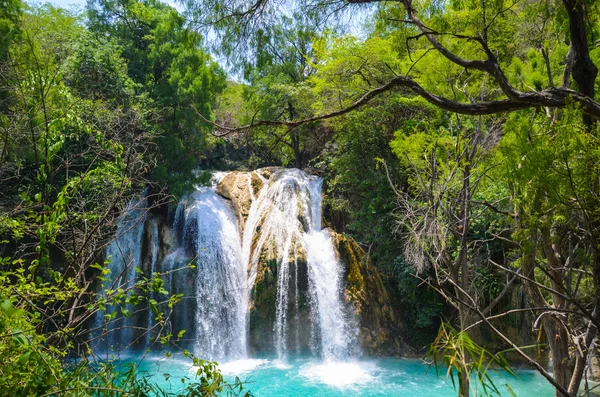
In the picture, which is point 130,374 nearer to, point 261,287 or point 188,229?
point 261,287

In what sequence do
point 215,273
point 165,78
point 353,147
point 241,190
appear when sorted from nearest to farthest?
point 215,273, point 353,147, point 165,78, point 241,190

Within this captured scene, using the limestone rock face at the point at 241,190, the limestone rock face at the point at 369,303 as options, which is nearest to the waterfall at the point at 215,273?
the limestone rock face at the point at 241,190

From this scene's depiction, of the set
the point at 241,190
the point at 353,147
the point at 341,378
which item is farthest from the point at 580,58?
the point at 241,190

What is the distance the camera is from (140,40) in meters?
15.0

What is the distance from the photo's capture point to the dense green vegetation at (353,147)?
7.68 feet

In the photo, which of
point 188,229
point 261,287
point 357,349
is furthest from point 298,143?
point 357,349

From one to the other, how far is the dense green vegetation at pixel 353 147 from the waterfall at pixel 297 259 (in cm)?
A: 111

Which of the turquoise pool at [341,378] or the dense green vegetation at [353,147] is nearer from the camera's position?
the dense green vegetation at [353,147]

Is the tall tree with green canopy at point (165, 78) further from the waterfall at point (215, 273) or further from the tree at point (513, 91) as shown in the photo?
the tree at point (513, 91)

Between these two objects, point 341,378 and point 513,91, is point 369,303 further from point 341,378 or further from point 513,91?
point 513,91

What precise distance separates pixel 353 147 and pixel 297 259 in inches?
147

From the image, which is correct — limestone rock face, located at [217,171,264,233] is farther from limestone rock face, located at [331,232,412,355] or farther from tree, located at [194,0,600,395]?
tree, located at [194,0,600,395]

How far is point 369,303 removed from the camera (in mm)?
11258

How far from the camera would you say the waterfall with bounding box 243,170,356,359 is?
10.8 metres
